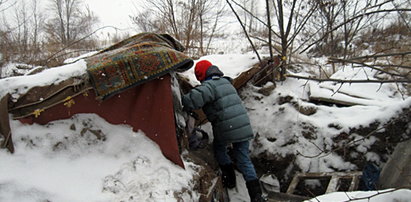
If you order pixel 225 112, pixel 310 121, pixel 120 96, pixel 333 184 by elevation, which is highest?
pixel 120 96

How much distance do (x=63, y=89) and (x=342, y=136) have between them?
8.98ft

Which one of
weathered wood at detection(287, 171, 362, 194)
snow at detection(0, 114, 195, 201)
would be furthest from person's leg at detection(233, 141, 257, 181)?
snow at detection(0, 114, 195, 201)

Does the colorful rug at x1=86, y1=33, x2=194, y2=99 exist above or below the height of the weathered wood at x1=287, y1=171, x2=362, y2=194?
above

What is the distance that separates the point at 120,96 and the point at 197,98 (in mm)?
666

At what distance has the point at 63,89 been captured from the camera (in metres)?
1.92

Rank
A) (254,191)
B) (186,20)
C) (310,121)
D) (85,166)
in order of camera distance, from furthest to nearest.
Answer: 1. (186,20)
2. (310,121)
3. (254,191)
4. (85,166)

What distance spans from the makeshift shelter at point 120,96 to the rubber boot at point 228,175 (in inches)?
30.0

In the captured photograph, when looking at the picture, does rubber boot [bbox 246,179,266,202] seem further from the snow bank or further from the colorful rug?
the colorful rug

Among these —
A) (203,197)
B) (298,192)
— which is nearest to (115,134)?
(203,197)

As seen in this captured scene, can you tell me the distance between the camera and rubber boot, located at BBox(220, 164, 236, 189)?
8.89 feet

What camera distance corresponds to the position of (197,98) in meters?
2.38

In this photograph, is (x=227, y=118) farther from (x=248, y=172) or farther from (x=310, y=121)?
(x=310, y=121)

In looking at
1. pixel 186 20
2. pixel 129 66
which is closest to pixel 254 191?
pixel 129 66

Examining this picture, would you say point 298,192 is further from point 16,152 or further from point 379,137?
point 16,152
